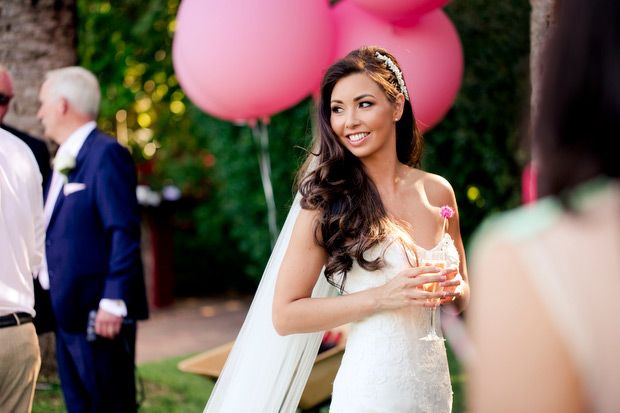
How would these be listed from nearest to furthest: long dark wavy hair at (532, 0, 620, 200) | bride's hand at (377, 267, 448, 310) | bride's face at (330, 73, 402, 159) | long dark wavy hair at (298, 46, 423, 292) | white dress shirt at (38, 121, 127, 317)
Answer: long dark wavy hair at (532, 0, 620, 200), bride's hand at (377, 267, 448, 310), long dark wavy hair at (298, 46, 423, 292), bride's face at (330, 73, 402, 159), white dress shirt at (38, 121, 127, 317)

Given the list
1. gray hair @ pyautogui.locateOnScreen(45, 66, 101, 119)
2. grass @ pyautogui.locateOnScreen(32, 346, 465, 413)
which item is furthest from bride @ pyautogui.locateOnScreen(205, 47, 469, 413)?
grass @ pyautogui.locateOnScreen(32, 346, 465, 413)

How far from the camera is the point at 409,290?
6.16 feet

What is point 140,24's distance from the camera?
7.43m

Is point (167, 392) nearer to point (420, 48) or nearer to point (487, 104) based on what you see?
point (420, 48)

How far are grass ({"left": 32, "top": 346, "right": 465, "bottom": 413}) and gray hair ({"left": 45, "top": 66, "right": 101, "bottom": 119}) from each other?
2.22 m

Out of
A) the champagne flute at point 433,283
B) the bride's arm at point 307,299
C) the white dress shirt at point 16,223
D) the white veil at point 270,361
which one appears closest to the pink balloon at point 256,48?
the white dress shirt at point 16,223

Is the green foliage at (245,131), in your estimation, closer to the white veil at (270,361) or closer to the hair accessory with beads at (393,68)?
the hair accessory with beads at (393,68)

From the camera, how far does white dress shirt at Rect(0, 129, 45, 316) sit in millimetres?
2494

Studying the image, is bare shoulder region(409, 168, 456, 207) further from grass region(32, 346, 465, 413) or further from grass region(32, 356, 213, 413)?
grass region(32, 356, 213, 413)

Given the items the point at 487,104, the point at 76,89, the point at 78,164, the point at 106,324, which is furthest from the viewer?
the point at 487,104

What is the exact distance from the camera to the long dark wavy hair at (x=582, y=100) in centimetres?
78

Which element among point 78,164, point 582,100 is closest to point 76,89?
point 78,164

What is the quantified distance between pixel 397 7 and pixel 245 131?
12.2 ft

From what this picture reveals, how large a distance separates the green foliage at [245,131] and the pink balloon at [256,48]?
49.7 inches
